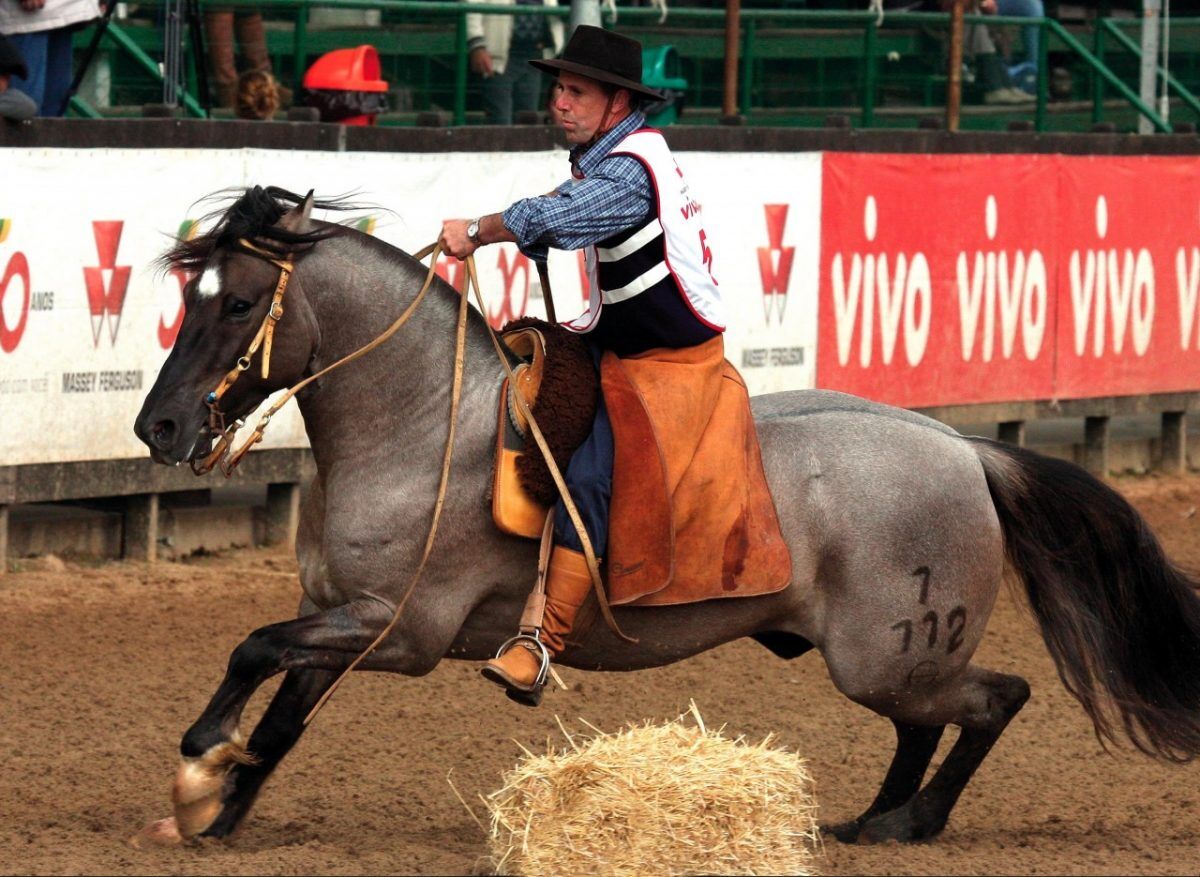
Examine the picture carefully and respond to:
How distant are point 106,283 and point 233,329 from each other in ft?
11.8

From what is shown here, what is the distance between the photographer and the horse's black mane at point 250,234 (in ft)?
17.4

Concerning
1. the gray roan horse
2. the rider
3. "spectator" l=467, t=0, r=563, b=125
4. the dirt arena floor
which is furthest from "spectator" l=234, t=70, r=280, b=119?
the rider

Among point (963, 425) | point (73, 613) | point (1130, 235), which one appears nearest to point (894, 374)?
point (963, 425)

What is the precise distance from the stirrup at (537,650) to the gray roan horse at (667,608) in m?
0.14

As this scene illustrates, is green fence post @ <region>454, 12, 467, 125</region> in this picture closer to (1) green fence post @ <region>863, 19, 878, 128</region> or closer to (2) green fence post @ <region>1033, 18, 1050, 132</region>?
(1) green fence post @ <region>863, 19, 878, 128</region>

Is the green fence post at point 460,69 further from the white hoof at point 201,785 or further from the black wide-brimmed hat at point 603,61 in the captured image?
the white hoof at point 201,785

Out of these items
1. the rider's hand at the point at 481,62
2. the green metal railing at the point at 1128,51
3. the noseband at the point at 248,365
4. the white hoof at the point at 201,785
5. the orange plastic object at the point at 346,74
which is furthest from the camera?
the green metal railing at the point at 1128,51

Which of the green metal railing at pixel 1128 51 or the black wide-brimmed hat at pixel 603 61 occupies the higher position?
the green metal railing at pixel 1128 51

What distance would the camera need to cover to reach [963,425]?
40.9 ft

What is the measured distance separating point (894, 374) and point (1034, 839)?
5.88 meters

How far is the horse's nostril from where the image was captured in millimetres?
5199

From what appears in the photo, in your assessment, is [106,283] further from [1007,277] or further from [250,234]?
[1007,277]

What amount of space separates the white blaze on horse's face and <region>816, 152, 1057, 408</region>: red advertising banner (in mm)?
6379

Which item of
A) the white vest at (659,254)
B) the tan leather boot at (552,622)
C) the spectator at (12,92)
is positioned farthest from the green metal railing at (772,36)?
the tan leather boot at (552,622)
